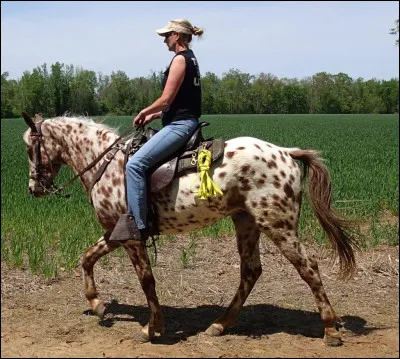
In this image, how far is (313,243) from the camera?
8570 millimetres

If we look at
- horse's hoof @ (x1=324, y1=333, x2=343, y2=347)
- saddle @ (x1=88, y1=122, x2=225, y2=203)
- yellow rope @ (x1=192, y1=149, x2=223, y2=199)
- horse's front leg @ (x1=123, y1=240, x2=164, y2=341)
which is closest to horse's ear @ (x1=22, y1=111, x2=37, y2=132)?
saddle @ (x1=88, y1=122, x2=225, y2=203)

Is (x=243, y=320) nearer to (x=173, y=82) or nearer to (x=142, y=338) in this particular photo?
(x=142, y=338)

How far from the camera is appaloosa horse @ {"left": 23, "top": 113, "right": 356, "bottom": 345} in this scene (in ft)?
17.0

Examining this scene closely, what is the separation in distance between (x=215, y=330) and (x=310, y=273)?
1.03 m

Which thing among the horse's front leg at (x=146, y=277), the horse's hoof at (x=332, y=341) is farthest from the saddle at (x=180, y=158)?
the horse's hoof at (x=332, y=341)

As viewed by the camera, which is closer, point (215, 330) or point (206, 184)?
point (206, 184)

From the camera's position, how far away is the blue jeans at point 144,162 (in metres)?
5.16

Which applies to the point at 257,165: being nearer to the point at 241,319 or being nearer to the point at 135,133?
the point at 135,133

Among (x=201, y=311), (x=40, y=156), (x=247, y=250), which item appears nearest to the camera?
(x=247, y=250)

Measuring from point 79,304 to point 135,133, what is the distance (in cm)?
196

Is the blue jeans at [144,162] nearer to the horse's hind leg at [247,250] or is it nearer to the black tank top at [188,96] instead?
the black tank top at [188,96]

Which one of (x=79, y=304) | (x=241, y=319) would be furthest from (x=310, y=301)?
(x=79, y=304)

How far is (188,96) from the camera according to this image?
5.21 meters

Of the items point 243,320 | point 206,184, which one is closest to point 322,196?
point 206,184
